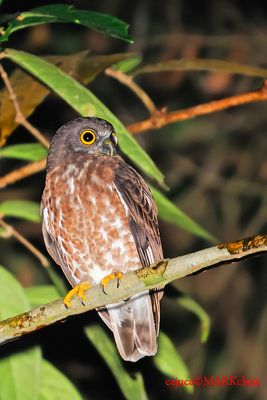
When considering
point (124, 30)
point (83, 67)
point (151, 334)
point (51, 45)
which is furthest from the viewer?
point (51, 45)

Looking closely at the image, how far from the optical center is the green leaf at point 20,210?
425 cm

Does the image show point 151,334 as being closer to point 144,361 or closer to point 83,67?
point 144,361

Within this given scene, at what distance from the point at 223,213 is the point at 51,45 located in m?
2.51

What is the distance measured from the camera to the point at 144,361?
4.66 meters

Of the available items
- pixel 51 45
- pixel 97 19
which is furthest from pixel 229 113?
pixel 97 19

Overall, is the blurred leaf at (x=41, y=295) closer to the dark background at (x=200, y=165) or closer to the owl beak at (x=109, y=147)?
the owl beak at (x=109, y=147)

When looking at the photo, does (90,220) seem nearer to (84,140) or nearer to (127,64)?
(84,140)

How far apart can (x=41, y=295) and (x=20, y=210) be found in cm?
49

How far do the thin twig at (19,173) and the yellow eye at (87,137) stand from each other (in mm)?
550

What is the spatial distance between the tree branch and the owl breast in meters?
0.86

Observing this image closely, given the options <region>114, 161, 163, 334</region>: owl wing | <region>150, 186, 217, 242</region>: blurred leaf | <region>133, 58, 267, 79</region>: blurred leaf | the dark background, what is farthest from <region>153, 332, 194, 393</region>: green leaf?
the dark background

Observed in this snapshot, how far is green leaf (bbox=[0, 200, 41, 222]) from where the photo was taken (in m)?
4.25

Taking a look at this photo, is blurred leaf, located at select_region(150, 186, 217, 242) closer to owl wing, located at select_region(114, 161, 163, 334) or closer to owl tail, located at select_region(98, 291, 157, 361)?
owl wing, located at select_region(114, 161, 163, 334)

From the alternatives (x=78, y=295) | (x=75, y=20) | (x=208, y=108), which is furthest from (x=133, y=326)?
(x=75, y=20)
